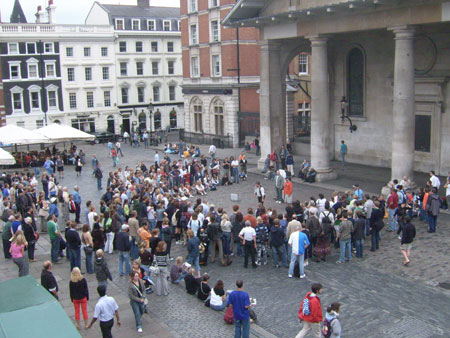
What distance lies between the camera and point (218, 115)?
48.1 meters

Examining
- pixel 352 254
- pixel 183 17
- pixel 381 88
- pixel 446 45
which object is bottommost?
pixel 352 254

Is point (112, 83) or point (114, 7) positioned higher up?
point (114, 7)

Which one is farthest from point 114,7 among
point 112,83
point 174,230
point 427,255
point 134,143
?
point 427,255

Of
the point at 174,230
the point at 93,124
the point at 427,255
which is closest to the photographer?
the point at 427,255

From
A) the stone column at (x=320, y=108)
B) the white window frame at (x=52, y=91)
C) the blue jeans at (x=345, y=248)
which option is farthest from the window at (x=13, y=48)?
the blue jeans at (x=345, y=248)

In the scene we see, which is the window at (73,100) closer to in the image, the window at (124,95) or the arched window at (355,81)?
the window at (124,95)

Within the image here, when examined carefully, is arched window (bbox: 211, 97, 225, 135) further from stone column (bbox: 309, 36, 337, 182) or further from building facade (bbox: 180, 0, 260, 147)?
stone column (bbox: 309, 36, 337, 182)

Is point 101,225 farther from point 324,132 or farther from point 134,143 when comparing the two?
point 134,143

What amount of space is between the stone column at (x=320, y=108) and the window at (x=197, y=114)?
23774mm

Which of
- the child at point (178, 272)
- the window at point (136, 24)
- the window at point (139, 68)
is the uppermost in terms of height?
the window at point (136, 24)

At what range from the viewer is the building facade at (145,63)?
6494cm

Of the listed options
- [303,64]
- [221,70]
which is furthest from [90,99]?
[303,64]

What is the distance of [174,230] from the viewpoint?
61.7 ft

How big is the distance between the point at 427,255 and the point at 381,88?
1531 cm
